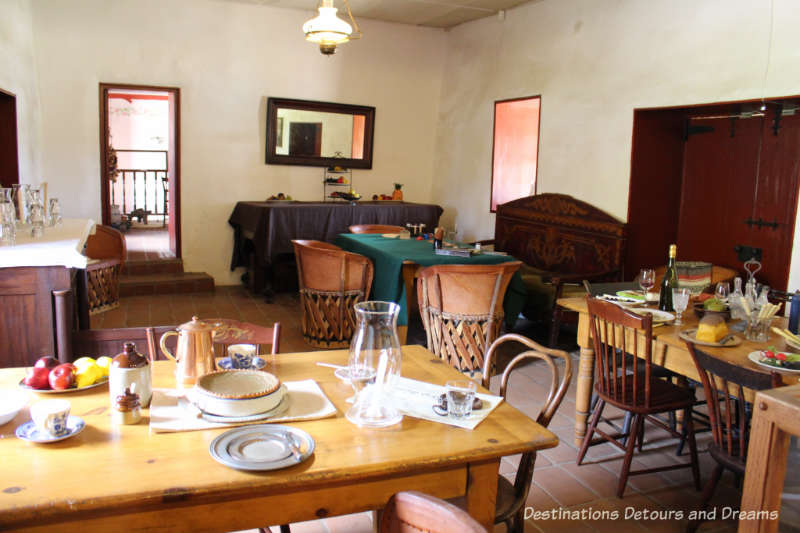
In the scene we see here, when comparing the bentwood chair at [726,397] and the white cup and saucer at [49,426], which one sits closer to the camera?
the white cup and saucer at [49,426]

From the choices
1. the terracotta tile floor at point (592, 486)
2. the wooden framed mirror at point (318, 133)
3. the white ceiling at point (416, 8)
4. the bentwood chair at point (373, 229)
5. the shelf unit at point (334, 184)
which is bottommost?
the terracotta tile floor at point (592, 486)

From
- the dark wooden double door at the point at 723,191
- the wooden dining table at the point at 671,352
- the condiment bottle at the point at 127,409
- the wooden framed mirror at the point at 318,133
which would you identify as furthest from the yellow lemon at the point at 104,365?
the wooden framed mirror at the point at 318,133

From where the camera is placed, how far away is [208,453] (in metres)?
1.51

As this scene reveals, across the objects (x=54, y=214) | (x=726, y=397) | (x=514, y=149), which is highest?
(x=514, y=149)

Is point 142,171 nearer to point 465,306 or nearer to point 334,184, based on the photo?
point 334,184

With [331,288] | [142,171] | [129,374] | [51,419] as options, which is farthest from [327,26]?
[142,171]

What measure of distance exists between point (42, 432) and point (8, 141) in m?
4.89

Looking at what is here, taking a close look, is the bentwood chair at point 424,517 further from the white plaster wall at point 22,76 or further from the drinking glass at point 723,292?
the white plaster wall at point 22,76

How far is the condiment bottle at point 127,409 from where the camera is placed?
65.4 inches

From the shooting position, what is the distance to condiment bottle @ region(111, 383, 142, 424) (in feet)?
5.45

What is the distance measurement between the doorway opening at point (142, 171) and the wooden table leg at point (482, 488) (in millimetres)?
6317

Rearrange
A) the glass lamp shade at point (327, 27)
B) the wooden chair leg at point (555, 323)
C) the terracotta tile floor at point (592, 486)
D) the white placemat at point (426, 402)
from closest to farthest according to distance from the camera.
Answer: the white placemat at point (426, 402) → the terracotta tile floor at point (592, 486) → the glass lamp shade at point (327, 27) → the wooden chair leg at point (555, 323)

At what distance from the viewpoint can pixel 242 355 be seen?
82.7 inches

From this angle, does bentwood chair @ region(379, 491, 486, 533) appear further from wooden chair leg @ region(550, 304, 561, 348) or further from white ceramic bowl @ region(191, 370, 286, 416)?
wooden chair leg @ region(550, 304, 561, 348)
